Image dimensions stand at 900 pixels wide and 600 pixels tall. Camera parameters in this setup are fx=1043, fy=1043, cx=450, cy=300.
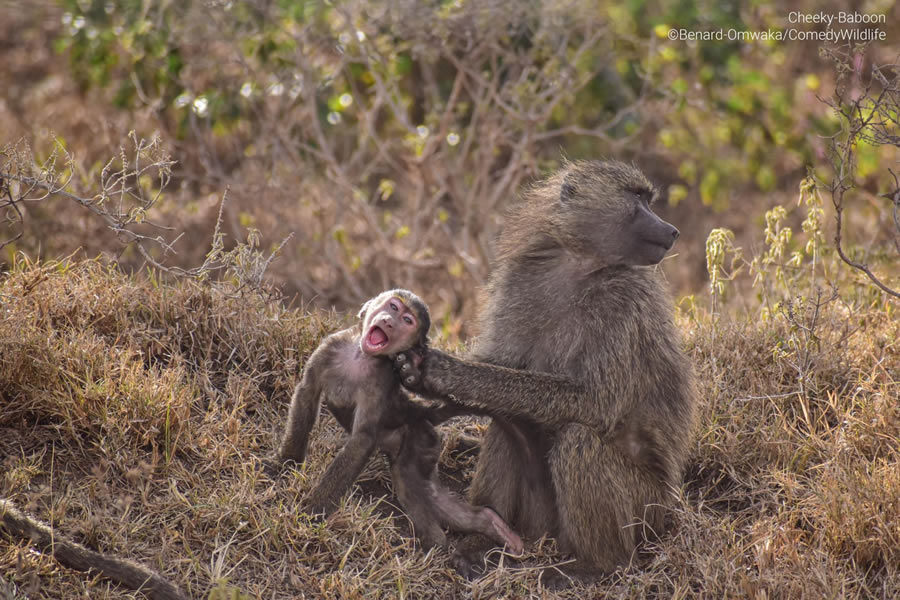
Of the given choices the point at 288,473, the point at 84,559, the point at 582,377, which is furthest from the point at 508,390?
the point at 84,559

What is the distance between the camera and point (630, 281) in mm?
3572

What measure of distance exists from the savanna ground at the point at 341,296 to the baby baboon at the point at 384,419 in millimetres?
104

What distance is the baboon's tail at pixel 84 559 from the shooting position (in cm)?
285

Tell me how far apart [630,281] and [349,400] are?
3.40ft

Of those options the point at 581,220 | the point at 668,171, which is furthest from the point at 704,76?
the point at 581,220

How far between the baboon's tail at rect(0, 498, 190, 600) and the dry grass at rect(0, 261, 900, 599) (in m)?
0.04

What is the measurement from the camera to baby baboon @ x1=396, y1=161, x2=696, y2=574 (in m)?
3.35

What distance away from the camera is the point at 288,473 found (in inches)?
137

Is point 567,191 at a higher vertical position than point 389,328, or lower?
higher

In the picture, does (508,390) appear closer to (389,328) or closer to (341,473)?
(389,328)

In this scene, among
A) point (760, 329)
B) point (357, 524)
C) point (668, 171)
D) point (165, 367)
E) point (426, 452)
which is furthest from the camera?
point (668, 171)

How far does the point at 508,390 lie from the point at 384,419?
42 centimetres

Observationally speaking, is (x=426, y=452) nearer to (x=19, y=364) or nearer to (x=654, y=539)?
(x=654, y=539)

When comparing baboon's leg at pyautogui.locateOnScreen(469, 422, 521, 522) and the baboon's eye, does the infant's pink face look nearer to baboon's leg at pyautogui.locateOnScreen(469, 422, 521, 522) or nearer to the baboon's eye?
baboon's leg at pyautogui.locateOnScreen(469, 422, 521, 522)
